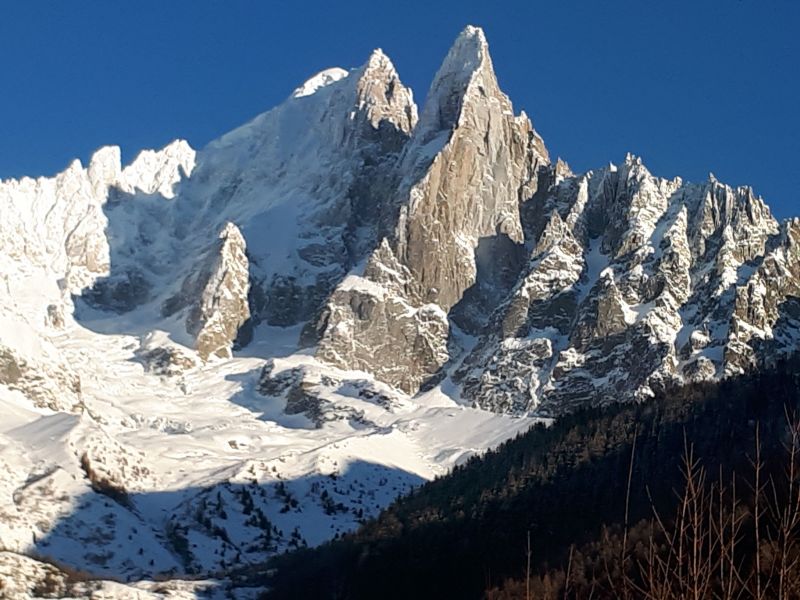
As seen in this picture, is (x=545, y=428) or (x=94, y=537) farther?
(x=545, y=428)

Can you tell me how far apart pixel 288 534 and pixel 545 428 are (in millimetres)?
40505

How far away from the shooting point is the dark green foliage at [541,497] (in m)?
123

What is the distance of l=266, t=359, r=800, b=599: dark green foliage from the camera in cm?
12331

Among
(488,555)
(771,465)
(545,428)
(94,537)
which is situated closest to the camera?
(771,465)

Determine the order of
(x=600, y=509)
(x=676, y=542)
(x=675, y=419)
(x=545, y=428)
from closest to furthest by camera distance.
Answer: (x=676, y=542)
(x=600, y=509)
(x=675, y=419)
(x=545, y=428)

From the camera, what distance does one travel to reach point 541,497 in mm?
143875

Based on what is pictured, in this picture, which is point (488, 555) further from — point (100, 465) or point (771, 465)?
point (100, 465)

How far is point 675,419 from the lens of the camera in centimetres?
16212

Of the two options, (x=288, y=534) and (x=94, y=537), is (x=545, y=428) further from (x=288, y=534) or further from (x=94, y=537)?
(x=94, y=537)

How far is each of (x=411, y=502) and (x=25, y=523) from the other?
48690 mm

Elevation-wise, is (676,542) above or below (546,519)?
below

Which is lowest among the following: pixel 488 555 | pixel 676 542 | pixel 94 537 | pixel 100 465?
pixel 676 542

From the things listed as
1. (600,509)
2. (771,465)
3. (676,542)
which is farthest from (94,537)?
(676,542)

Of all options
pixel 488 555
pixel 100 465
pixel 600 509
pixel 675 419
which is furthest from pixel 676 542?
pixel 100 465
